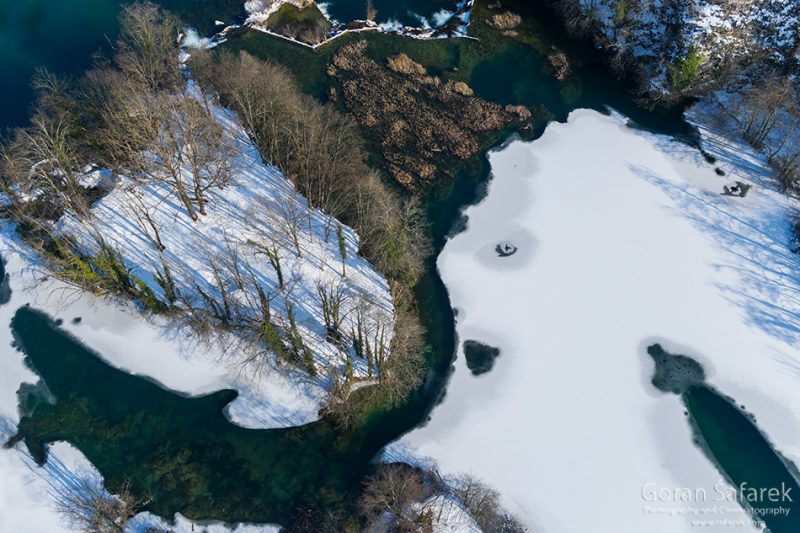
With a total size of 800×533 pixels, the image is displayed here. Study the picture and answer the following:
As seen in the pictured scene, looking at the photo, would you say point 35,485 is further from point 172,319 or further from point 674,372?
point 674,372

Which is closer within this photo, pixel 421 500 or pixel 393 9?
Answer: pixel 421 500

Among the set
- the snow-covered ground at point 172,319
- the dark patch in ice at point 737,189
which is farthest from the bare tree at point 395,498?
the dark patch in ice at point 737,189

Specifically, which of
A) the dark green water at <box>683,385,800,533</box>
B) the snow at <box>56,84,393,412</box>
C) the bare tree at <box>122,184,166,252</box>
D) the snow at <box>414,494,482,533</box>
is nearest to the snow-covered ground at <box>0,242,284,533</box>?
the snow at <box>56,84,393,412</box>

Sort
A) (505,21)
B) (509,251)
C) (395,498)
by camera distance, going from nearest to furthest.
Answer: (395,498) < (509,251) < (505,21)

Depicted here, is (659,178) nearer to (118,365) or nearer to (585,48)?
(585,48)

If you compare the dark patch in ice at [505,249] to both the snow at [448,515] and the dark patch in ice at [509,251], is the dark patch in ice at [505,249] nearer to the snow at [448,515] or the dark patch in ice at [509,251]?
the dark patch in ice at [509,251]

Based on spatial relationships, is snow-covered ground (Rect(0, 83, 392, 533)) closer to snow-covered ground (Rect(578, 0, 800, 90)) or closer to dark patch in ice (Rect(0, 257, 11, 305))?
dark patch in ice (Rect(0, 257, 11, 305))

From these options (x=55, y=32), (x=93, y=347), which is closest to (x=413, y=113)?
(x=93, y=347)

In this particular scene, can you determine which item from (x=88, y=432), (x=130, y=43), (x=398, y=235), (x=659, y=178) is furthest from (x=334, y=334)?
(x=130, y=43)
